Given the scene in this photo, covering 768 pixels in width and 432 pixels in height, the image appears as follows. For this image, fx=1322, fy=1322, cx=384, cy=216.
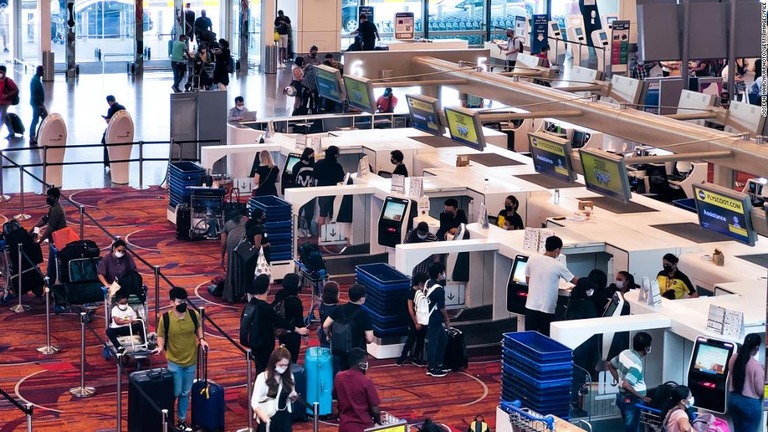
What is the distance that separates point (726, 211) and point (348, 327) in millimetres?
3388

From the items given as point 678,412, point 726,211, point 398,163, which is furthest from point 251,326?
point 398,163

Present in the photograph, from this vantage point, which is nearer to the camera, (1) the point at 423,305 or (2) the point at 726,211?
(2) the point at 726,211

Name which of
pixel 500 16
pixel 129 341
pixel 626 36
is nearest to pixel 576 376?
pixel 129 341

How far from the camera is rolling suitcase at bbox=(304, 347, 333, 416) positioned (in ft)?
36.7

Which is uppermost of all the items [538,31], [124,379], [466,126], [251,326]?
[538,31]

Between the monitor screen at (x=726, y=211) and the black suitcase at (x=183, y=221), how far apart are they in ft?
25.6

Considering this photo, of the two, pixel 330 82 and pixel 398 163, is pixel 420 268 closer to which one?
pixel 398 163

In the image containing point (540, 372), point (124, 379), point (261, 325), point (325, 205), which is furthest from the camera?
point (325, 205)

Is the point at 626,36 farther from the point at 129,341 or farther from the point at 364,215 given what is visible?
the point at 129,341

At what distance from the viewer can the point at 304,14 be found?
34.6 metres

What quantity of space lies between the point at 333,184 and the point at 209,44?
14728mm

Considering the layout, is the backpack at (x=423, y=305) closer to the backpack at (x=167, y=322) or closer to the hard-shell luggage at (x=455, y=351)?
the hard-shell luggage at (x=455, y=351)

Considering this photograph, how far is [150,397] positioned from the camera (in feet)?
34.6

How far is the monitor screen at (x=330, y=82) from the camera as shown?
1762 centimetres
